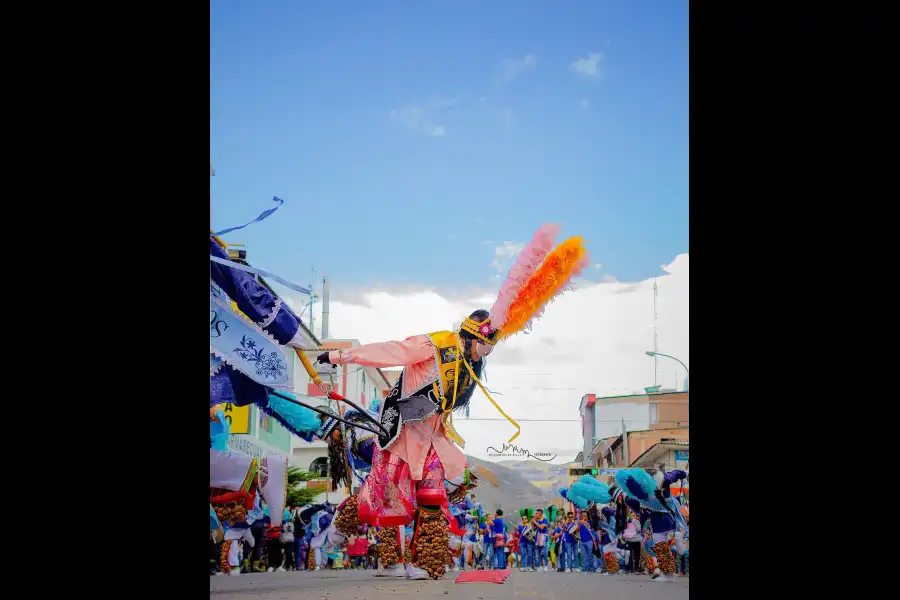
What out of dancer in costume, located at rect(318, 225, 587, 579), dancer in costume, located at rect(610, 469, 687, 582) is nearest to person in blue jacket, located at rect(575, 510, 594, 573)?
dancer in costume, located at rect(610, 469, 687, 582)

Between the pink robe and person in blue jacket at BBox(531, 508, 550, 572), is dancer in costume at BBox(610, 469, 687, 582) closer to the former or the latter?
person in blue jacket at BBox(531, 508, 550, 572)

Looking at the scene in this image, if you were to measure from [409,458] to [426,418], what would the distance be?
0.27 metres

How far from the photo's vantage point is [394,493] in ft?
19.5

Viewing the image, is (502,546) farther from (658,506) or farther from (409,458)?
(409,458)

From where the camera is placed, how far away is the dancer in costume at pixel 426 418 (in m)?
5.75

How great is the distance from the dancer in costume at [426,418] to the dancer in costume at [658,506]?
3168 mm

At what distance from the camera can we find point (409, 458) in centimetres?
589

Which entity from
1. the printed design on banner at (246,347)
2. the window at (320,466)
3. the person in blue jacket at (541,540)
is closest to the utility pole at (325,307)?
the printed design on banner at (246,347)

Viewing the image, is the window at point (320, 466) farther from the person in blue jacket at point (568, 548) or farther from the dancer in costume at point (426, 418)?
the dancer in costume at point (426, 418)
